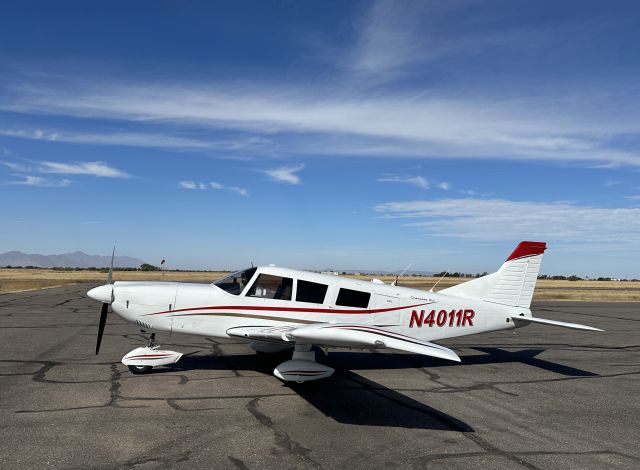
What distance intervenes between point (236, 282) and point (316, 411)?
3.59 metres

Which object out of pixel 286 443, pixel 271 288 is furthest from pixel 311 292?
pixel 286 443

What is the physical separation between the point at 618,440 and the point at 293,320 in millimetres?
5759

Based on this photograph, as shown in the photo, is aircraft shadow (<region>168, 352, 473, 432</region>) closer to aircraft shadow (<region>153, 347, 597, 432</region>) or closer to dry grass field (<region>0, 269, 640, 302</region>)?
aircraft shadow (<region>153, 347, 597, 432</region>)

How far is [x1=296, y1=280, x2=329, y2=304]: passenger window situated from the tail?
3511 mm

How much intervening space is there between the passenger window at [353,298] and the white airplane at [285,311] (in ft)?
0.07

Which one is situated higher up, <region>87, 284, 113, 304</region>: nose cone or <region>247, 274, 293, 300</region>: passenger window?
<region>247, 274, 293, 300</region>: passenger window

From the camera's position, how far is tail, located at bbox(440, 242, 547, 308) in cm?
1154

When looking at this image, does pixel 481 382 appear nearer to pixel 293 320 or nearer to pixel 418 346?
pixel 418 346

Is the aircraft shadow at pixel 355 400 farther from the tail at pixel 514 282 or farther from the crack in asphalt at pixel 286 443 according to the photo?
the tail at pixel 514 282

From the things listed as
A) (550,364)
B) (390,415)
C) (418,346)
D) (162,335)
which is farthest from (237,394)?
(550,364)

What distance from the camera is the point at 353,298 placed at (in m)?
10.3

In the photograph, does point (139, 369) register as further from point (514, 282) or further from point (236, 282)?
point (514, 282)

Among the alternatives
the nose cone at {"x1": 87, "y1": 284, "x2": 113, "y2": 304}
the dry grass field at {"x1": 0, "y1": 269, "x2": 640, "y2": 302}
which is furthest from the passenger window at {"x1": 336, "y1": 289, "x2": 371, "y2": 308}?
the dry grass field at {"x1": 0, "y1": 269, "x2": 640, "y2": 302}

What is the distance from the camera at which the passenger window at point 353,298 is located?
33.4ft
